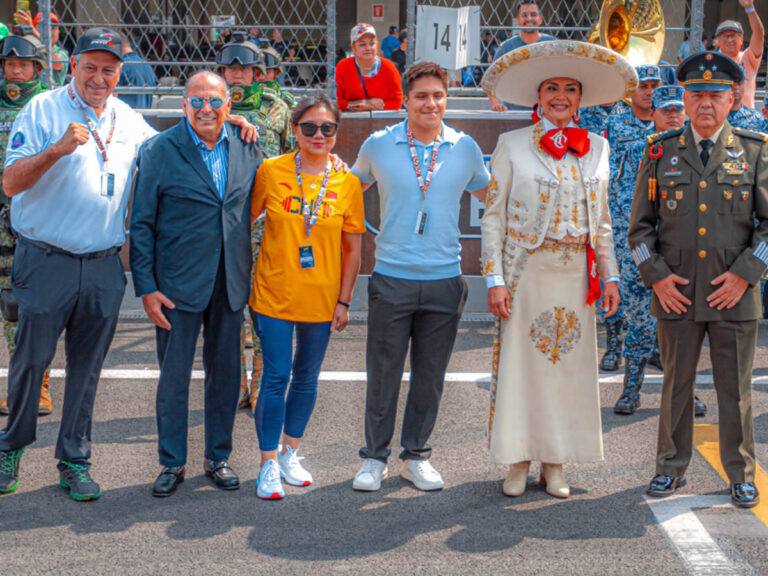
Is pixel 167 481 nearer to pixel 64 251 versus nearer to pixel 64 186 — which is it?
pixel 64 251

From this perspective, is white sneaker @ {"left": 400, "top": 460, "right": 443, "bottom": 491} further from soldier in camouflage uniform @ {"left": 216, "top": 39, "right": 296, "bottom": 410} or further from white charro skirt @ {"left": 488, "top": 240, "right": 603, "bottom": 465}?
soldier in camouflage uniform @ {"left": 216, "top": 39, "right": 296, "bottom": 410}

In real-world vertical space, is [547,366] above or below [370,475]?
above

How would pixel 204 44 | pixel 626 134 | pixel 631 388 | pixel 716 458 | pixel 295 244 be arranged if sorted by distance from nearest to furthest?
pixel 295 244
pixel 716 458
pixel 631 388
pixel 626 134
pixel 204 44

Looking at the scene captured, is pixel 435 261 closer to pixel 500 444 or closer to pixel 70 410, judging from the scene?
pixel 500 444

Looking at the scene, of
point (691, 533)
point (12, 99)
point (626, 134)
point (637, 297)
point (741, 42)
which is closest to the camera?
point (691, 533)

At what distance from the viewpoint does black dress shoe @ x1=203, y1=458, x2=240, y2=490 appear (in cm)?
493

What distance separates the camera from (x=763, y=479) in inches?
200

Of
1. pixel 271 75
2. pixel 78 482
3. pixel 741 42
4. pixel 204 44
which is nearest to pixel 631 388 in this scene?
pixel 271 75

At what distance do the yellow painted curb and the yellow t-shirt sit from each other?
212 cm

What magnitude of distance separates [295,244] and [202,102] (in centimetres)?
77

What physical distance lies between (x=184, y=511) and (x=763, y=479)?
2.80m

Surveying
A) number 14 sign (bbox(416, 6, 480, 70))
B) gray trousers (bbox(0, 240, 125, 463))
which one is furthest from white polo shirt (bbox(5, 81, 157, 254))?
number 14 sign (bbox(416, 6, 480, 70))

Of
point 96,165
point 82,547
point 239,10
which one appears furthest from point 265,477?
point 239,10

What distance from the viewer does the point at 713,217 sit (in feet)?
15.4
